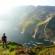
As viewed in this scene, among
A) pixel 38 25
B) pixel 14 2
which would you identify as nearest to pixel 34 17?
pixel 38 25

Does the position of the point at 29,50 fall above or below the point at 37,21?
below

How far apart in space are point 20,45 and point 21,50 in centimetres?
13

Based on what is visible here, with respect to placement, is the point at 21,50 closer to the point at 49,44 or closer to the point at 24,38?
the point at 24,38

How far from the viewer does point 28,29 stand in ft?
19.1

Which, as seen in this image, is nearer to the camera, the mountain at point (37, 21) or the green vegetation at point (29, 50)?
the green vegetation at point (29, 50)

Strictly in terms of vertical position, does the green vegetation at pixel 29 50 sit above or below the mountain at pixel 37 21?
below

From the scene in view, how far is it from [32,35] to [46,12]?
0.65 m

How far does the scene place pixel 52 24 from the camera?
5.80m

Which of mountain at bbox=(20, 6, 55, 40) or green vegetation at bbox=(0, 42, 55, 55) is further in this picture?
mountain at bbox=(20, 6, 55, 40)

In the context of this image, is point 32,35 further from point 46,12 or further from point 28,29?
point 46,12

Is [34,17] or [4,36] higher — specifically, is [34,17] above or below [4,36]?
above

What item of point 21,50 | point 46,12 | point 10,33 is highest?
point 46,12

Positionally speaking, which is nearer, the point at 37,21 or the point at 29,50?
the point at 29,50

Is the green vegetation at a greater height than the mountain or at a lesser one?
lesser
